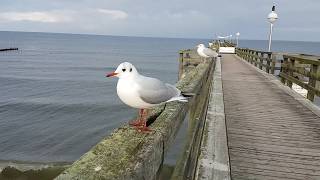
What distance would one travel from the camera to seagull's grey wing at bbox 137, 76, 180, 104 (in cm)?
319

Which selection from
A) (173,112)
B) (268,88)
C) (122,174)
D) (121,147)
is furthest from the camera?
(268,88)

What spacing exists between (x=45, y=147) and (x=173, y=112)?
1691 centimetres

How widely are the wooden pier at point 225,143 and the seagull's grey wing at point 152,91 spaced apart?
0.21 metres

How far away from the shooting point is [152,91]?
331 cm

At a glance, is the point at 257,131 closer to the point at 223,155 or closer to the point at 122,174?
the point at 223,155

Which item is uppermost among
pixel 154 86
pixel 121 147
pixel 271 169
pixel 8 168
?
pixel 154 86

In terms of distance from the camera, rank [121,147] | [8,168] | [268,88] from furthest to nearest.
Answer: [8,168] → [268,88] → [121,147]

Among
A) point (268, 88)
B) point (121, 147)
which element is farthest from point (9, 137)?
point (121, 147)

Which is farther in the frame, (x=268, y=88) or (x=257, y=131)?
(x=268, y=88)

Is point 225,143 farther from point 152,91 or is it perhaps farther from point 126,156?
point 126,156

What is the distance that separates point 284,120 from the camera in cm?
714

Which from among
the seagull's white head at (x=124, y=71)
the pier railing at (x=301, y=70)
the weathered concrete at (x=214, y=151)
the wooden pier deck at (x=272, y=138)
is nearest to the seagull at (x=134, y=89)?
the seagull's white head at (x=124, y=71)

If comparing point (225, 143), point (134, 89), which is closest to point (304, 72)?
point (225, 143)

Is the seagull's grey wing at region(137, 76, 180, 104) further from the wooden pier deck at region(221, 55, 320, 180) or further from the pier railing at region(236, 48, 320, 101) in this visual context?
the pier railing at region(236, 48, 320, 101)
